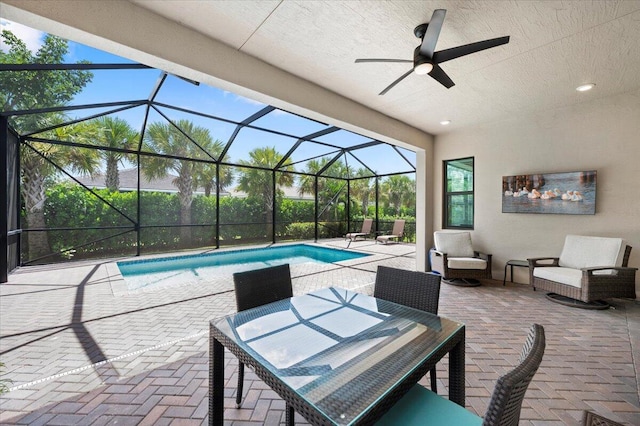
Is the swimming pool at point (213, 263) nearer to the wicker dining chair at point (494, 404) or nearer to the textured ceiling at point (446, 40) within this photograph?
the textured ceiling at point (446, 40)

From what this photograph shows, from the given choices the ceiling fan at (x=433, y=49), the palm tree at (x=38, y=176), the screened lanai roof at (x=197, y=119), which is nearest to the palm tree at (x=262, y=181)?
the screened lanai roof at (x=197, y=119)

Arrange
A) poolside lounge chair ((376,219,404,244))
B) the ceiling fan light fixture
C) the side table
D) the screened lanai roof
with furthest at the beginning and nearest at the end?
poolside lounge chair ((376,219,404,244)) < the screened lanai roof < the side table < the ceiling fan light fixture

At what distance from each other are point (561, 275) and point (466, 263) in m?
1.25

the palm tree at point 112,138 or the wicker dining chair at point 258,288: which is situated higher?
the palm tree at point 112,138

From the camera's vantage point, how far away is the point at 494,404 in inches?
28.3

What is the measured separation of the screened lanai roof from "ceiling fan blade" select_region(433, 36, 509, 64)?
2.78 meters

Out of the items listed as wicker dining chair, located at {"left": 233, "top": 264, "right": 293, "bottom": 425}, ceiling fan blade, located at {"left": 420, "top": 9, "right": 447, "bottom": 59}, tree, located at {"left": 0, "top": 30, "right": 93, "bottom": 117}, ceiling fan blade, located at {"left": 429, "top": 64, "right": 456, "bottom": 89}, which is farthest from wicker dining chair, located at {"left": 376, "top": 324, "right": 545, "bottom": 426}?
tree, located at {"left": 0, "top": 30, "right": 93, "bottom": 117}

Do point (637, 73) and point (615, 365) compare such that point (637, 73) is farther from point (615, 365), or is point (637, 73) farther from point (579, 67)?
point (615, 365)

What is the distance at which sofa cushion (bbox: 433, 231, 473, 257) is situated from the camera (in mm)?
5191

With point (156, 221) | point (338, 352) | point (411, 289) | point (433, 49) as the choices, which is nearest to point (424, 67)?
point (433, 49)

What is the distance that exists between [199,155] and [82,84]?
167 inches

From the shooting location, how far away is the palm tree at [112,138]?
8580mm

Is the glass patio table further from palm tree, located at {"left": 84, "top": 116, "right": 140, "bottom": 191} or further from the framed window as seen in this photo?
palm tree, located at {"left": 84, "top": 116, "right": 140, "bottom": 191}

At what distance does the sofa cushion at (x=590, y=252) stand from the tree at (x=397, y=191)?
28.8ft
